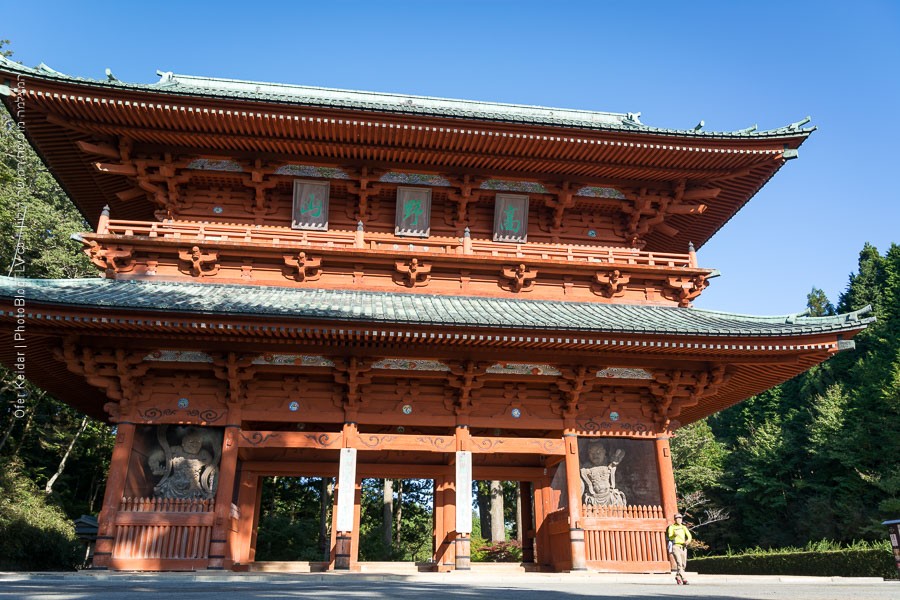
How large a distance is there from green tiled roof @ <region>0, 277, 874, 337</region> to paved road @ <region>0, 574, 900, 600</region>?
4.85 m

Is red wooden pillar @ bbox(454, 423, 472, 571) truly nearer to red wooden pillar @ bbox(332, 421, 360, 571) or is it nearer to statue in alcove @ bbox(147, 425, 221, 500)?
red wooden pillar @ bbox(332, 421, 360, 571)

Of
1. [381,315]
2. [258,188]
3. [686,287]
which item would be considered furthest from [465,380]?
[258,188]

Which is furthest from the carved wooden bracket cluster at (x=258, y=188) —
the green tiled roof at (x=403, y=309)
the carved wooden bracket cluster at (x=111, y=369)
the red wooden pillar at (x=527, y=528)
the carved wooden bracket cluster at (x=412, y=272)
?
the red wooden pillar at (x=527, y=528)

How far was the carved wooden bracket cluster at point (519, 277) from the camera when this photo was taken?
16.3 metres

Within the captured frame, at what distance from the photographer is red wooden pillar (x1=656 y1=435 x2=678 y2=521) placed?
14531 mm

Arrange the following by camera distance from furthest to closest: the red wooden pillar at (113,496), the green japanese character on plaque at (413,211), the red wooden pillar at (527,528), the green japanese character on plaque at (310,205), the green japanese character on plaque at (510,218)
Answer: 1. the red wooden pillar at (527,528)
2. the green japanese character on plaque at (510,218)
3. the green japanese character on plaque at (413,211)
4. the green japanese character on plaque at (310,205)
5. the red wooden pillar at (113,496)

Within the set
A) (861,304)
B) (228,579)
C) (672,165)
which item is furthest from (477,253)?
(861,304)

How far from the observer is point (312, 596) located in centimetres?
831

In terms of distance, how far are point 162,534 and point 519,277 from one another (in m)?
10.1

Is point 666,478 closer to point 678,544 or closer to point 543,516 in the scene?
point 678,544

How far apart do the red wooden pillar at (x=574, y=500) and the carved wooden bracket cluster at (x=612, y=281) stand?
13.2 ft

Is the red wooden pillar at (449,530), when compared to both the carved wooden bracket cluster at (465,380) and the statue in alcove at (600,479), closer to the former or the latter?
the carved wooden bracket cluster at (465,380)

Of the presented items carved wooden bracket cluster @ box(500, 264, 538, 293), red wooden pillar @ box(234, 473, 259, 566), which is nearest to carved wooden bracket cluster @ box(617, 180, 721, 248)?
carved wooden bracket cluster @ box(500, 264, 538, 293)

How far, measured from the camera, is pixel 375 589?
30.7 feet
